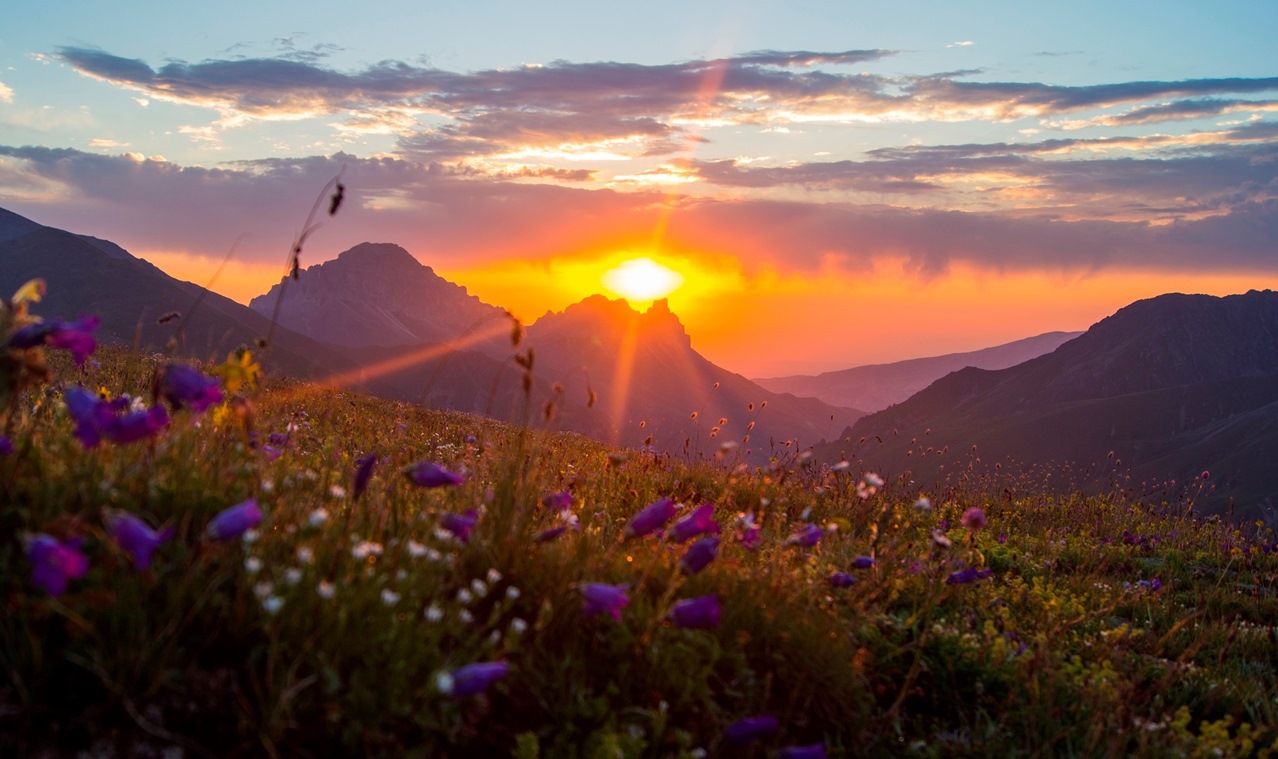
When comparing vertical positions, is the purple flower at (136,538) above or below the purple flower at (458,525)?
above

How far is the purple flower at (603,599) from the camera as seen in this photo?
11.8ft

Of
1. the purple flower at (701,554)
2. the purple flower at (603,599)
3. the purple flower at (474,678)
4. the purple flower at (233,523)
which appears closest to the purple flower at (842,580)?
the purple flower at (701,554)

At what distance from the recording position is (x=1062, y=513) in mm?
12289

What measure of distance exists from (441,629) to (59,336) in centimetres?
189

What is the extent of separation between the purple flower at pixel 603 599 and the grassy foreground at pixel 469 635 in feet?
0.04

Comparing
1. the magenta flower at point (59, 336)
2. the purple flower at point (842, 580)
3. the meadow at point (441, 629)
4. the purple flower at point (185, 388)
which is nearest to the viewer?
the meadow at point (441, 629)

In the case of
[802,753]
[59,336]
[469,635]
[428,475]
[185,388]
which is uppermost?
[59,336]

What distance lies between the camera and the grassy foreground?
9.70 feet

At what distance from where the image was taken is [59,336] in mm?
3469

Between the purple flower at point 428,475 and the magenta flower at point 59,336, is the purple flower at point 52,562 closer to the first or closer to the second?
the magenta flower at point 59,336

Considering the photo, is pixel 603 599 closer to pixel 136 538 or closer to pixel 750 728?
Result: pixel 750 728

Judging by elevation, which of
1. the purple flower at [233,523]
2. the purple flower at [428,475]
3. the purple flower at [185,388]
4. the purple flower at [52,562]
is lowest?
the purple flower at [52,562]

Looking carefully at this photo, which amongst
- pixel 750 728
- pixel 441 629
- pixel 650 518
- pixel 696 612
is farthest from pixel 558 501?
pixel 750 728

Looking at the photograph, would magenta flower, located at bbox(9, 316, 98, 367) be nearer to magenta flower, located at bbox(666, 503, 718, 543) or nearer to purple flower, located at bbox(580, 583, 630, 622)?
purple flower, located at bbox(580, 583, 630, 622)
